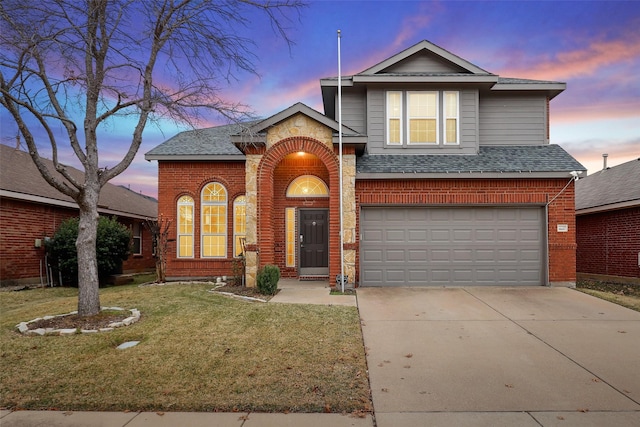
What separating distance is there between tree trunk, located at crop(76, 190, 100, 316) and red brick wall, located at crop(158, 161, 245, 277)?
245 inches

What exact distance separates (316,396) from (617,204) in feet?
45.2

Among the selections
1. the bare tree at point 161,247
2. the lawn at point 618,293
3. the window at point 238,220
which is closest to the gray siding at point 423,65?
the window at point 238,220

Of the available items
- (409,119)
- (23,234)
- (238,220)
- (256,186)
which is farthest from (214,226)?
(409,119)

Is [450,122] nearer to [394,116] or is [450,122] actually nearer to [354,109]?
[394,116]

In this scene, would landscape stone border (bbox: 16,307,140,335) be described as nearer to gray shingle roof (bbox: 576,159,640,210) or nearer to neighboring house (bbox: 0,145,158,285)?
neighboring house (bbox: 0,145,158,285)

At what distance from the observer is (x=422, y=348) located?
5883mm

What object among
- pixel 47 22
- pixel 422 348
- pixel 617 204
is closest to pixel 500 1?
pixel 617 204

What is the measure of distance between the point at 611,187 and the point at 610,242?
2814 millimetres

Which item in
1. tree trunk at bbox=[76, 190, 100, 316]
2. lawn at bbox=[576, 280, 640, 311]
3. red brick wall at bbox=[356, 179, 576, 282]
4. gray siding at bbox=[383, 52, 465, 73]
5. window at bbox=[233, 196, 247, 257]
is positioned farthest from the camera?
window at bbox=[233, 196, 247, 257]

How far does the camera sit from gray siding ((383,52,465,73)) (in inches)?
488

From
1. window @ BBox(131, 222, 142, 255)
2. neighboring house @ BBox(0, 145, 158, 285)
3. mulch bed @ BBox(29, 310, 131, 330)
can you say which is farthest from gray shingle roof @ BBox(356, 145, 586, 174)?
window @ BBox(131, 222, 142, 255)

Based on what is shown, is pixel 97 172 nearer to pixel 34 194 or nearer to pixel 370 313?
pixel 370 313

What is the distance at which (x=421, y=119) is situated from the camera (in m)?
12.1

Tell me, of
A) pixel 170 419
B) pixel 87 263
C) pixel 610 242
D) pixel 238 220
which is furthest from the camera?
pixel 610 242
